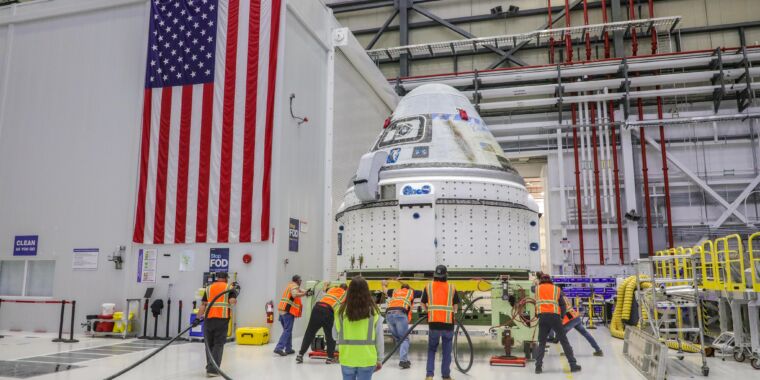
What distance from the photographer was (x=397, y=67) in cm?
2656

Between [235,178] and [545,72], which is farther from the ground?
[545,72]

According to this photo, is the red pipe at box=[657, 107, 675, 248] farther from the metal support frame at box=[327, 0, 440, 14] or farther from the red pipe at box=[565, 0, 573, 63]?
the metal support frame at box=[327, 0, 440, 14]

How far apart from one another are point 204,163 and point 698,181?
61.5ft

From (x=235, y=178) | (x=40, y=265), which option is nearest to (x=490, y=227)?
(x=235, y=178)

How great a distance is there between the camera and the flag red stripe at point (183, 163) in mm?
13641

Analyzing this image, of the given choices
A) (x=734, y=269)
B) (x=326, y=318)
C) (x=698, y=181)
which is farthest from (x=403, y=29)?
(x=734, y=269)

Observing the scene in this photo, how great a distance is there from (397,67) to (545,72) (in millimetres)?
→ 7355

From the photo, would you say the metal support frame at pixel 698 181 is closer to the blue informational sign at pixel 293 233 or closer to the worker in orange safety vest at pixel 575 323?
the worker in orange safety vest at pixel 575 323

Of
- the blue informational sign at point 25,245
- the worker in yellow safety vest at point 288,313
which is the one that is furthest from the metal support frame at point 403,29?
the worker in yellow safety vest at point 288,313

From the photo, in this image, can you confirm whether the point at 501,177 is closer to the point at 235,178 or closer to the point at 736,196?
the point at 235,178

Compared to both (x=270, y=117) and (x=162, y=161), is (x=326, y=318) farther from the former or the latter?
(x=162, y=161)

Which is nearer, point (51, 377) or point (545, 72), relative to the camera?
point (51, 377)

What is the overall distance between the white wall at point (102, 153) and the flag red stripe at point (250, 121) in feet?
1.89

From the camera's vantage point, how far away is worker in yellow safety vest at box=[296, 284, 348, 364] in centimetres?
909
